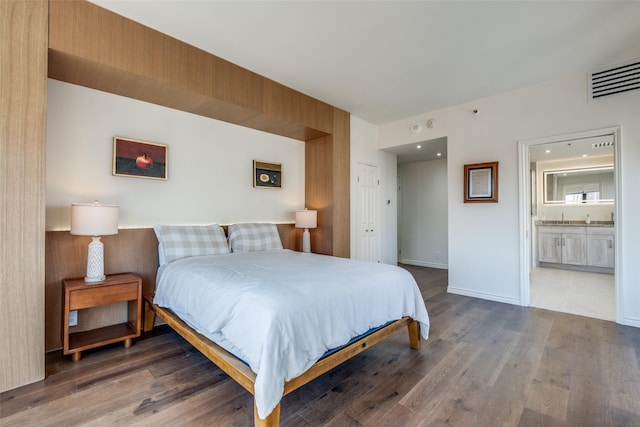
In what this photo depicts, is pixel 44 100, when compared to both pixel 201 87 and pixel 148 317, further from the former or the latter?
pixel 148 317

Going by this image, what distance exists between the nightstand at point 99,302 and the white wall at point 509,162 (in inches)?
156

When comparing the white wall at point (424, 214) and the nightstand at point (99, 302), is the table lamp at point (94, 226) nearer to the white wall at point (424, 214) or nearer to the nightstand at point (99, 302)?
the nightstand at point (99, 302)

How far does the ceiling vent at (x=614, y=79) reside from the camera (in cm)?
296

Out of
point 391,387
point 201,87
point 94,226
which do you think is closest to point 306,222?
point 201,87

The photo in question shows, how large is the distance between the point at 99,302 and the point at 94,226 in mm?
612

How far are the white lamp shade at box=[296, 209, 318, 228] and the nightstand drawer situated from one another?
2.13 metres

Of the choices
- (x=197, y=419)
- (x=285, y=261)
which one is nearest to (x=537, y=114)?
(x=285, y=261)

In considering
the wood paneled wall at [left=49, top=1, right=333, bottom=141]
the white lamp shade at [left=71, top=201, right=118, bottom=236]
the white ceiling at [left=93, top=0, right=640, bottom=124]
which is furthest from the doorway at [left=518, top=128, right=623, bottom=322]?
the white lamp shade at [left=71, top=201, right=118, bottom=236]

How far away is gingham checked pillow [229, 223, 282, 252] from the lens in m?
3.44

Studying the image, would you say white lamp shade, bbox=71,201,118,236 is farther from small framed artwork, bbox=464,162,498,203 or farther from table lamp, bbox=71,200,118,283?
small framed artwork, bbox=464,162,498,203

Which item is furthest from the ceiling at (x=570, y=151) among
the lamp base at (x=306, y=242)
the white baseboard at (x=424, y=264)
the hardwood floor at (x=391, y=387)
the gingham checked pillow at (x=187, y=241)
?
the gingham checked pillow at (x=187, y=241)

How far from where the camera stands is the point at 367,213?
5.01m

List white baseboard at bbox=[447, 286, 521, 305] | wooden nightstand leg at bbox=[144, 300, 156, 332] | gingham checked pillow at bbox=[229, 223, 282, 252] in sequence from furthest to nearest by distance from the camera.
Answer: white baseboard at bbox=[447, 286, 521, 305] < gingham checked pillow at bbox=[229, 223, 282, 252] < wooden nightstand leg at bbox=[144, 300, 156, 332]

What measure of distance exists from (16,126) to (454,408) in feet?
10.9
